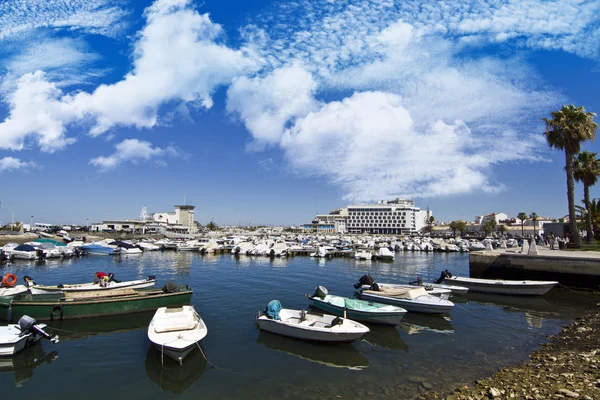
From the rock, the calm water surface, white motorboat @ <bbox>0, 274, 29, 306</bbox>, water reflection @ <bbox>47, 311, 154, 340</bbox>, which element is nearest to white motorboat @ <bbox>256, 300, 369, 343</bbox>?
the calm water surface

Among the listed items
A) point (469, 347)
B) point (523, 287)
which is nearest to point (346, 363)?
point (469, 347)

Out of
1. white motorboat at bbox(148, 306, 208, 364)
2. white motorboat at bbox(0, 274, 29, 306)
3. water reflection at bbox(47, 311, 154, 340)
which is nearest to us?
white motorboat at bbox(148, 306, 208, 364)

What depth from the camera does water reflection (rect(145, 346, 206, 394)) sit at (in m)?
10.7

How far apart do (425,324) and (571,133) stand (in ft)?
99.2

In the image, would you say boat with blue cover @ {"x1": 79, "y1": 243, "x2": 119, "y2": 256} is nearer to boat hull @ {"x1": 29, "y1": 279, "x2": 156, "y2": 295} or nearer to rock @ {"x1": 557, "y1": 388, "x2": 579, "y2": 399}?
boat hull @ {"x1": 29, "y1": 279, "x2": 156, "y2": 295}

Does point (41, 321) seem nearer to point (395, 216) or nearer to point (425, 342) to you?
point (425, 342)

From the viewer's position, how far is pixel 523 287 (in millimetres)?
24391

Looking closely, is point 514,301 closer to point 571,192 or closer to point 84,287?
point 571,192

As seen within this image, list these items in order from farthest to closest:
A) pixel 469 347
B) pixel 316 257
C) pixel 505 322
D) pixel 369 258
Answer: pixel 316 257 → pixel 369 258 → pixel 505 322 → pixel 469 347

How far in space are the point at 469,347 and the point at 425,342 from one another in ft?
6.09

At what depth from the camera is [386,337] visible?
15.5 m

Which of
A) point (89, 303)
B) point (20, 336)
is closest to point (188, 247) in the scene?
point (89, 303)

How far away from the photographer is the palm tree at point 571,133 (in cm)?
3338

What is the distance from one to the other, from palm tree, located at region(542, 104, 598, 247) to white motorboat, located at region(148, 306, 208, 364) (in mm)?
39546
